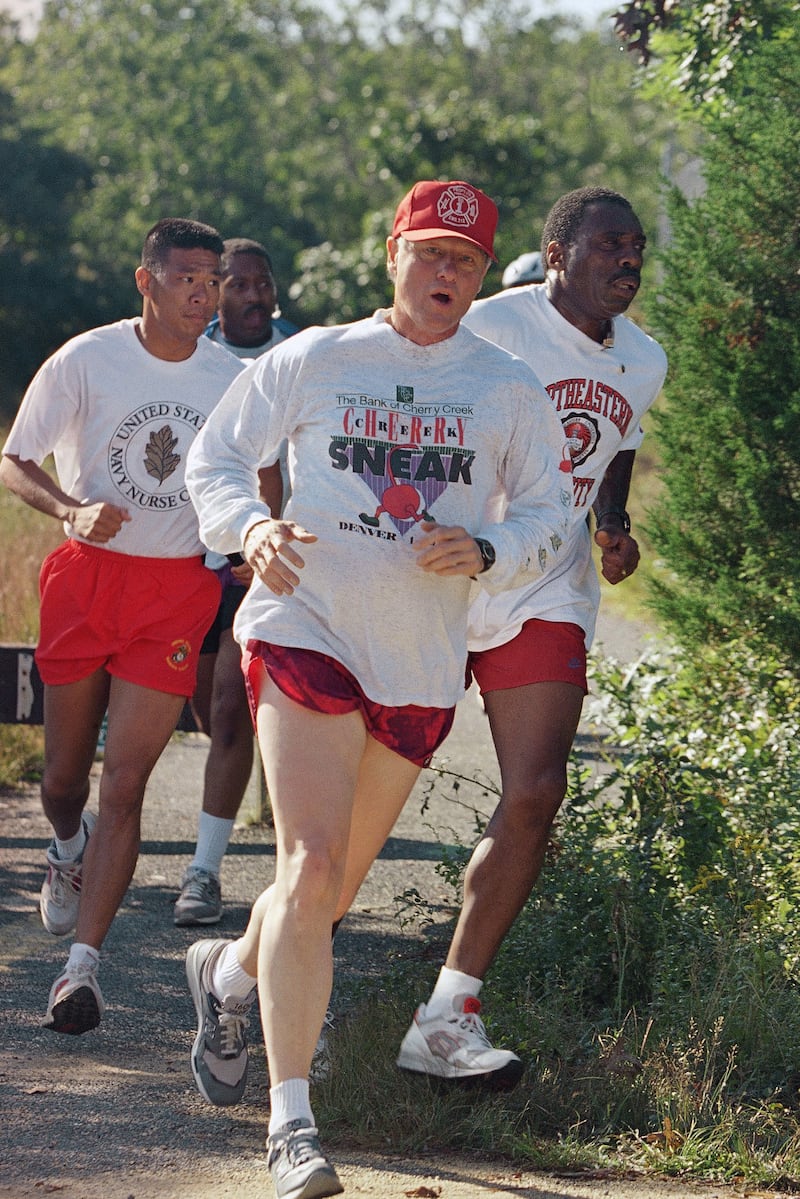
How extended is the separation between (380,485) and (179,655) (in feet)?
5.04

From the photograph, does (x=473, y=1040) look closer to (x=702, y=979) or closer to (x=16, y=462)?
(x=702, y=979)

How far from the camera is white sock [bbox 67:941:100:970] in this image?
4.63 meters

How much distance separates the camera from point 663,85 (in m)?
8.89

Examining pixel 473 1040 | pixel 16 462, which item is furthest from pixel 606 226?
pixel 473 1040

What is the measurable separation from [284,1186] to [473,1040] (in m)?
0.87

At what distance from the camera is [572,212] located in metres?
4.95

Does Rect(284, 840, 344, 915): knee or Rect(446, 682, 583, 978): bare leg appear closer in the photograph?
Rect(284, 840, 344, 915): knee

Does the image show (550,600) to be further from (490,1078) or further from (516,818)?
(490,1078)

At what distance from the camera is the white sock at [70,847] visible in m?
5.53

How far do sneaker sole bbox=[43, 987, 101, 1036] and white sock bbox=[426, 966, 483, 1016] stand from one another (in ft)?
3.22

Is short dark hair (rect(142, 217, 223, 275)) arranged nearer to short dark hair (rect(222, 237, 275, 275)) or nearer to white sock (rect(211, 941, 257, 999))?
short dark hair (rect(222, 237, 275, 275))

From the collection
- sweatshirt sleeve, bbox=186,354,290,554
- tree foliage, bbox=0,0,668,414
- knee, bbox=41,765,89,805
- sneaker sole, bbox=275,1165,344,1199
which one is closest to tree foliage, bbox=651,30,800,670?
knee, bbox=41,765,89,805

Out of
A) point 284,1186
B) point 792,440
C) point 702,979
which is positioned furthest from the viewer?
point 792,440

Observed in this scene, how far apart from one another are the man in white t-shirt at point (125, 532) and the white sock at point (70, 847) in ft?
1.10
